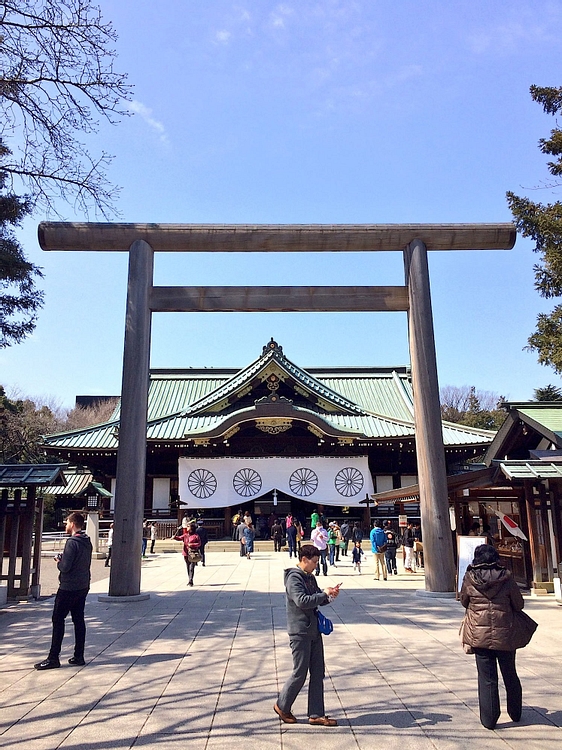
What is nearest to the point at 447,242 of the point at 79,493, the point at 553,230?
the point at 553,230

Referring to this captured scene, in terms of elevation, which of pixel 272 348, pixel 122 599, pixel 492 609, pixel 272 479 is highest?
pixel 272 348

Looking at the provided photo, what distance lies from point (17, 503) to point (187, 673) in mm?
6330

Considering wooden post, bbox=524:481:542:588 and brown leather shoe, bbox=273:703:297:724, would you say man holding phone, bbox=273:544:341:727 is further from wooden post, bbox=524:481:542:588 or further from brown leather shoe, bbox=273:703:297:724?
wooden post, bbox=524:481:542:588

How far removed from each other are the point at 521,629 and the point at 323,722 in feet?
5.14

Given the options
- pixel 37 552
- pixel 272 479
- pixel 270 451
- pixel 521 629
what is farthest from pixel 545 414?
pixel 270 451

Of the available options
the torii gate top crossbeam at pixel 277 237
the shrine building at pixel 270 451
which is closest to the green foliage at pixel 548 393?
the shrine building at pixel 270 451

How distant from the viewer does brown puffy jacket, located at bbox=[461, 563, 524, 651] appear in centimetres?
425

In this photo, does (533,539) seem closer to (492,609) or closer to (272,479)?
(492,609)

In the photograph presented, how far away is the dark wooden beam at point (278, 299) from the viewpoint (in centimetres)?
1140

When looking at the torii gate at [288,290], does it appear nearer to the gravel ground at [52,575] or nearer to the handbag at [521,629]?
the gravel ground at [52,575]

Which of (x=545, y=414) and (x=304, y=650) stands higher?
(x=545, y=414)

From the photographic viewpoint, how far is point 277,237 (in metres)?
11.4

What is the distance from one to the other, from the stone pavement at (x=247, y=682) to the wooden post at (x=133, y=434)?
2.15ft

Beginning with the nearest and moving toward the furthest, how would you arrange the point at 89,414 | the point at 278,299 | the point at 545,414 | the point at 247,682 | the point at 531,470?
the point at 247,682
the point at 531,470
the point at 278,299
the point at 545,414
the point at 89,414
